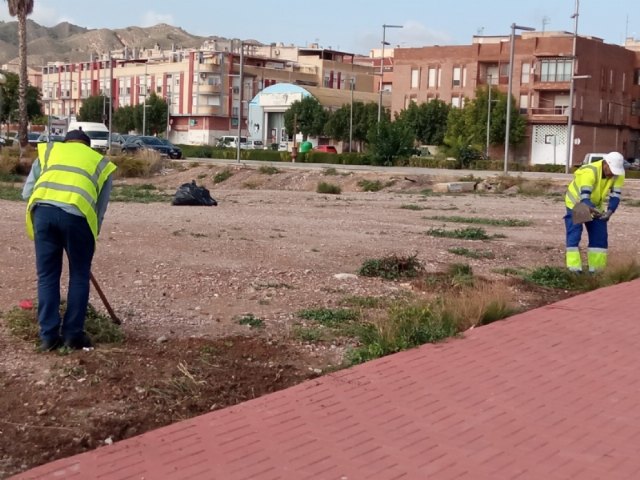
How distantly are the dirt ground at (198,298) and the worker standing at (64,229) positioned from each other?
0.71 feet

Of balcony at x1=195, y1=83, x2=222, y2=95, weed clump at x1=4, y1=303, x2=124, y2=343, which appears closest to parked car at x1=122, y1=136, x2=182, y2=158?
weed clump at x1=4, y1=303, x2=124, y2=343

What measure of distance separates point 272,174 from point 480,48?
1928 inches

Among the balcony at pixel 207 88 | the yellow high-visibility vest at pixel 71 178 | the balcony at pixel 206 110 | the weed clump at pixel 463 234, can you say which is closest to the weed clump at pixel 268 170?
the weed clump at pixel 463 234

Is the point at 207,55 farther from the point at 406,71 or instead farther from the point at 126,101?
the point at 406,71

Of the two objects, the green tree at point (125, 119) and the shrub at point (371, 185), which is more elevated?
the green tree at point (125, 119)

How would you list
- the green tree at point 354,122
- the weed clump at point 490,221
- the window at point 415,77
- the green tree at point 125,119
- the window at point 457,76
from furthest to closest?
the green tree at point 125,119 < the window at point 415,77 < the window at point 457,76 < the green tree at point 354,122 < the weed clump at point 490,221

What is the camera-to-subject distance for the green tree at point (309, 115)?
294 feet

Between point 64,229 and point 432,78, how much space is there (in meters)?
83.9

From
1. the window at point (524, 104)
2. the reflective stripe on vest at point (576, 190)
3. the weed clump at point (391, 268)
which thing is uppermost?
the window at point (524, 104)

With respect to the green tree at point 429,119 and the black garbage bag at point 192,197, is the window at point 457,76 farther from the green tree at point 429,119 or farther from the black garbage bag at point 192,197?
the black garbage bag at point 192,197

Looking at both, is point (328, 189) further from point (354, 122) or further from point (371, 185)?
point (354, 122)

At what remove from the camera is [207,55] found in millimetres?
109125

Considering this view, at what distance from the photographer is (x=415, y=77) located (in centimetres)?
9000

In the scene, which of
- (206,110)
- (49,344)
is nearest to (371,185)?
(49,344)
